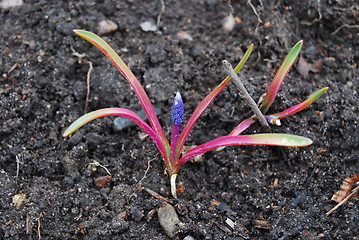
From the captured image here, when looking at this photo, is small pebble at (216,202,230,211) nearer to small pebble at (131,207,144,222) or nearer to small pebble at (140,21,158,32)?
small pebble at (131,207,144,222)

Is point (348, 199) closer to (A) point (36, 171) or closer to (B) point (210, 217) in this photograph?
(B) point (210, 217)

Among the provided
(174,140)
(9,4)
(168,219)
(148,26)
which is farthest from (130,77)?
(9,4)

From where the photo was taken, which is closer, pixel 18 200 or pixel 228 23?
pixel 18 200

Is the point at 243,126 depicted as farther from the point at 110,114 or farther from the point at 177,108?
the point at 110,114

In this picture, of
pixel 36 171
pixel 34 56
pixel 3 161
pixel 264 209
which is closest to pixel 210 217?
Answer: pixel 264 209

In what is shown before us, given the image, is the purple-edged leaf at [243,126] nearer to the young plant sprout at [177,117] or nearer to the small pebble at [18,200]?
the young plant sprout at [177,117]

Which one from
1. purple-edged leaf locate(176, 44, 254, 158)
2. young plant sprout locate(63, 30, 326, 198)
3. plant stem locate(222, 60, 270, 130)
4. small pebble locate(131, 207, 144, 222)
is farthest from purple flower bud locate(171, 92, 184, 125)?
small pebble locate(131, 207, 144, 222)
